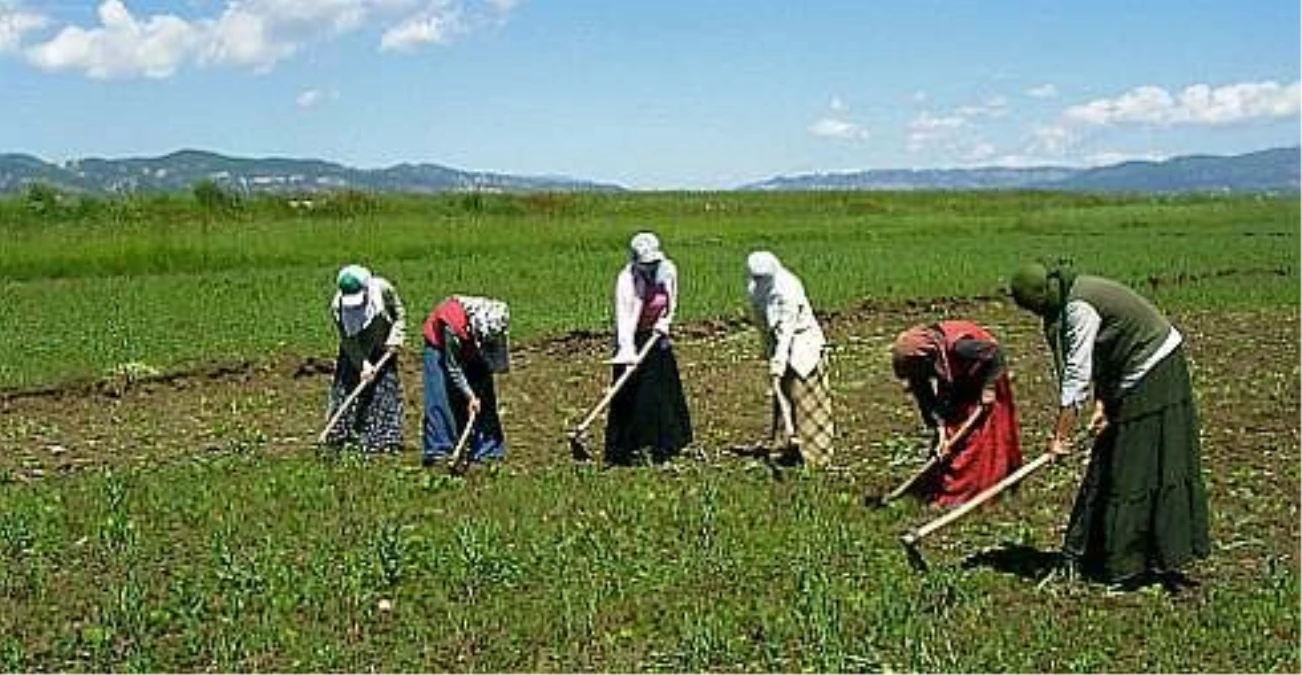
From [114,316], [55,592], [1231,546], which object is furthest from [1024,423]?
[114,316]

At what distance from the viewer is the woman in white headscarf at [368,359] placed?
476 inches

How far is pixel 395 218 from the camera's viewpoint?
42438 mm

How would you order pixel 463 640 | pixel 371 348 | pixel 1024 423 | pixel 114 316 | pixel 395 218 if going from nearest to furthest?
pixel 463 640, pixel 371 348, pixel 1024 423, pixel 114 316, pixel 395 218

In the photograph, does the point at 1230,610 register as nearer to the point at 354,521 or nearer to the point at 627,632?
the point at 627,632

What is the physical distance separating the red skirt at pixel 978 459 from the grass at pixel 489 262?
1149cm

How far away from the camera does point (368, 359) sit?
40.5 feet

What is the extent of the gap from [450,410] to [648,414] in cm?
144

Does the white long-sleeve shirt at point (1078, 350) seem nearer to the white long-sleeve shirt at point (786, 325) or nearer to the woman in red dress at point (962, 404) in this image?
the woman in red dress at point (962, 404)

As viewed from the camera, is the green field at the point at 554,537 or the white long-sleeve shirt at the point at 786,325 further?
the white long-sleeve shirt at the point at 786,325

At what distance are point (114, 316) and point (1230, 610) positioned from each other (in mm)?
18969

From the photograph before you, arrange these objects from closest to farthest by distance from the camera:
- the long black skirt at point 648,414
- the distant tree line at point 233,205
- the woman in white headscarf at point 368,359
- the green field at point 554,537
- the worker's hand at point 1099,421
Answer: the green field at point 554,537, the worker's hand at point 1099,421, the long black skirt at point 648,414, the woman in white headscarf at point 368,359, the distant tree line at point 233,205

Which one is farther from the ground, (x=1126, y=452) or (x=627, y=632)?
(x=1126, y=452)

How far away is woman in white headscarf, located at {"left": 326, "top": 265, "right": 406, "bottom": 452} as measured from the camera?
12.1 m

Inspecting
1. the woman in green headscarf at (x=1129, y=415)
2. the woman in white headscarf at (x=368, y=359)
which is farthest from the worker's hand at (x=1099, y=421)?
the woman in white headscarf at (x=368, y=359)
